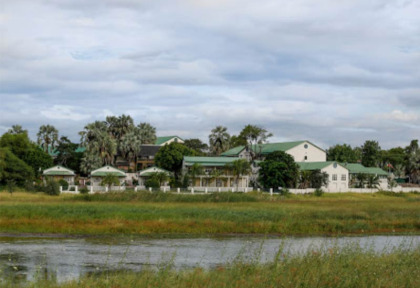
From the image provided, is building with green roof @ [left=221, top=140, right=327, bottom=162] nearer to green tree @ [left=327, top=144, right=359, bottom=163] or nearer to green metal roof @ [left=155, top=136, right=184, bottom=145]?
green tree @ [left=327, top=144, right=359, bottom=163]

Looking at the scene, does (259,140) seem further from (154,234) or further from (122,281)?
(122,281)

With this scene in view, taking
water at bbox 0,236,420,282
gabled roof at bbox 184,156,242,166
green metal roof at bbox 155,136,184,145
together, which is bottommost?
water at bbox 0,236,420,282

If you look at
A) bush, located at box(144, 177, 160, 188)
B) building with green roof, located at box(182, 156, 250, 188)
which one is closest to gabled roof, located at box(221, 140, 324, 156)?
building with green roof, located at box(182, 156, 250, 188)

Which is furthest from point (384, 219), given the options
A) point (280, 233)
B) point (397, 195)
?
point (397, 195)

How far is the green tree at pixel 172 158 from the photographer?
115 metres

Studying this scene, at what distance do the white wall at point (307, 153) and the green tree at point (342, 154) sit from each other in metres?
19.2

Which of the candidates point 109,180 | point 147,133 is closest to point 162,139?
point 147,133

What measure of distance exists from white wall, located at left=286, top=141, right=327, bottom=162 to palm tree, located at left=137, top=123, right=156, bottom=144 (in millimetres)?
46978

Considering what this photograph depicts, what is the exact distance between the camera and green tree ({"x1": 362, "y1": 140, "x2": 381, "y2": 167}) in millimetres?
154250

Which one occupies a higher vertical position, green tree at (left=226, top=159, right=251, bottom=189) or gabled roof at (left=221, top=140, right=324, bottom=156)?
gabled roof at (left=221, top=140, right=324, bottom=156)

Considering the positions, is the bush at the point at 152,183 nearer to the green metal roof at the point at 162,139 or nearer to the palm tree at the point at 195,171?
the palm tree at the point at 195,171

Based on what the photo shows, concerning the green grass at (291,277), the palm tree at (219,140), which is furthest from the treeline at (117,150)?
the green grass at (291,277)

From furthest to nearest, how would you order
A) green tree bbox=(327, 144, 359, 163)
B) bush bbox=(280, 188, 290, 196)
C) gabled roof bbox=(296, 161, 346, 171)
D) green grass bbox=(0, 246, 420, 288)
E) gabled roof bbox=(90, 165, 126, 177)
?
green tree bbox=(327, 144, 359, 163)
gabled roof bbox=(296, 161, 346, 171)
gabled roof bbox=(90, 165, 126, 177)
bush bbox=(280, 188, 290, 196)
green grass bbox=(0, 246, 420, 288)

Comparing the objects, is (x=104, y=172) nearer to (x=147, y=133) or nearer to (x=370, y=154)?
(x=147, y=133)
